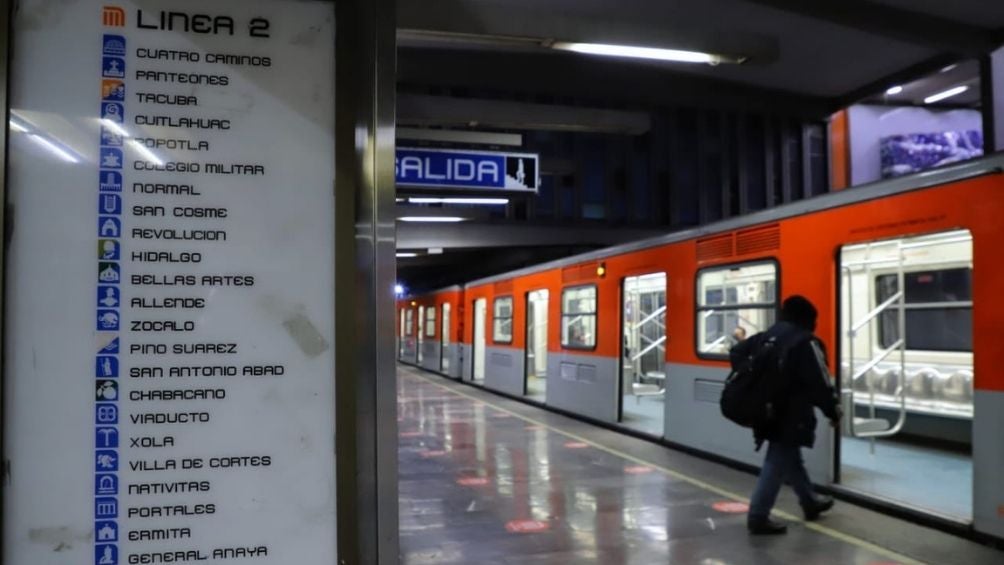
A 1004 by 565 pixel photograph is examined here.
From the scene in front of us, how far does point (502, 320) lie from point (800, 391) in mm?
11328

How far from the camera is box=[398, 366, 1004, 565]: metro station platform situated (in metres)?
5.28

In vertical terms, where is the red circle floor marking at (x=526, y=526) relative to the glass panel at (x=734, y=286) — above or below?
below

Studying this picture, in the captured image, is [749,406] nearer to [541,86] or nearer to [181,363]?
[181,363]

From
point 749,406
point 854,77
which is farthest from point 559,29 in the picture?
point 854,77

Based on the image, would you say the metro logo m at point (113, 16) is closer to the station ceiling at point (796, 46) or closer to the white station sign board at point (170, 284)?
the white station sign board at point (170, 284)

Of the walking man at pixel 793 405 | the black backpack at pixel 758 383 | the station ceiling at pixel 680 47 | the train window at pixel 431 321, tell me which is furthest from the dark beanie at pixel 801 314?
the train window at pixel 431 321

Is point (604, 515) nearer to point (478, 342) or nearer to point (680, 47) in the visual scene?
point (680, 47)

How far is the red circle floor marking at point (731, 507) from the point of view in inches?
254

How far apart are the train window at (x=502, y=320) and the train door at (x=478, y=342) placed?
1639 mm

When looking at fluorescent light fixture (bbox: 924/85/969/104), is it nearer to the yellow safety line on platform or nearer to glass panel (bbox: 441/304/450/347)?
the yellow safety line on platform

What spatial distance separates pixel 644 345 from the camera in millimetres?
15555

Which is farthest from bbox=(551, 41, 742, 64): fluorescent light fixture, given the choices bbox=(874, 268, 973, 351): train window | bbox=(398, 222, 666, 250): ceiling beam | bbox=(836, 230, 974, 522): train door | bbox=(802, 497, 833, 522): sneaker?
bbox=(398, 222, 666, 250): ceiling beam

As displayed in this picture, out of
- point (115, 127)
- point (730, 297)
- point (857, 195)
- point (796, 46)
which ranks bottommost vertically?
point (730, 297)

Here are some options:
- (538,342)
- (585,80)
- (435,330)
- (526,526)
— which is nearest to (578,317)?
(585,80)
